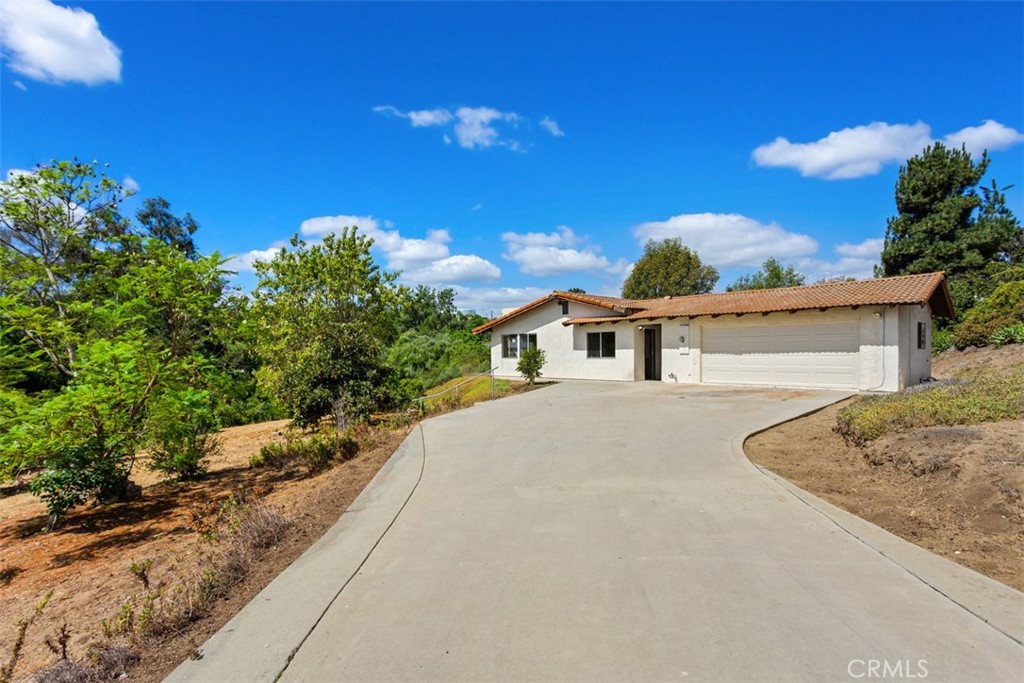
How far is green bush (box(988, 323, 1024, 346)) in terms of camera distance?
22.2 meters

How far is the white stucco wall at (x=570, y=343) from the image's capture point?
23.3 metres

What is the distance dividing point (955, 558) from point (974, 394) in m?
6.93

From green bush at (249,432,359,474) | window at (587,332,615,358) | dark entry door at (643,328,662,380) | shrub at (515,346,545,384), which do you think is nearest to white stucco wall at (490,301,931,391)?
window at (587,332,615,358)

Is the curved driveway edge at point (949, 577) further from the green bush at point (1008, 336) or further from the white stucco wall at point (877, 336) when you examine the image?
the green bush at point (1008, 336)

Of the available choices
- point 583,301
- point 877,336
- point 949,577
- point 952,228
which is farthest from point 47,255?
point 952,228

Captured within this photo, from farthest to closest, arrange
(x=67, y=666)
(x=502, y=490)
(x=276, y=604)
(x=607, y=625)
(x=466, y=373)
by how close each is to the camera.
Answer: (x=466, y=373) < (x=502, y=490) < (x=276, y=604) < (x=607, y=625) < (x=67, y=666)

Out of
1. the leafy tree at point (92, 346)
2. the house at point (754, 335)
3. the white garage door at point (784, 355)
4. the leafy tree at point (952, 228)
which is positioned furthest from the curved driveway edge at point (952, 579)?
the leafy tree at point (952, 228)

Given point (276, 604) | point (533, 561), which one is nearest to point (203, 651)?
point (276, 604)

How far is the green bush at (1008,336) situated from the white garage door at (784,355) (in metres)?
10.9

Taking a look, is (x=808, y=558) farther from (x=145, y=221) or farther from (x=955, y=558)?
(x=145, y=221)

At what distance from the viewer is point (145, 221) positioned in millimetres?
30578

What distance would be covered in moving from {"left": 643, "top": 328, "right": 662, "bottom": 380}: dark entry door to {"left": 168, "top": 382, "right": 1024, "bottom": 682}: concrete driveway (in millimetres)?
16754

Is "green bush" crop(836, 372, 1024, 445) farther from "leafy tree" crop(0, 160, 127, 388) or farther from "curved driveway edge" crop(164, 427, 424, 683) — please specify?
"leafy tree" crop(0, 160, 127, 388)

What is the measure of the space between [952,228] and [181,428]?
40765 millimetres
